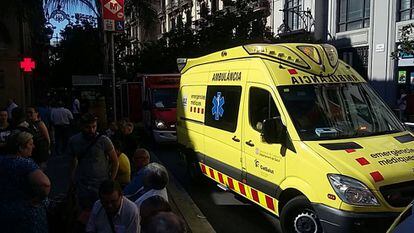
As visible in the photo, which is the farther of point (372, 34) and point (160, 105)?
point (372, 34)

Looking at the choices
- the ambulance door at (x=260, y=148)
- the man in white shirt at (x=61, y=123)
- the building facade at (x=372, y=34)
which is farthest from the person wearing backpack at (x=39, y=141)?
the building facade at (x=372, y=34)

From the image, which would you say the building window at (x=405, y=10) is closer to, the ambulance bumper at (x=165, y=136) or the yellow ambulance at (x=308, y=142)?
the ambulance bumper at (x=165, y=136)

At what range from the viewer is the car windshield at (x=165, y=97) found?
47.4ft

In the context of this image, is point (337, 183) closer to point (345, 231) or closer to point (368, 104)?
point (345, 231)

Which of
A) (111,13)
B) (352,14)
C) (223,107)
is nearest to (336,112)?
(223,107)

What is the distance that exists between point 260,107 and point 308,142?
45.4 inches

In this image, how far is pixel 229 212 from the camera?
671 centimetres

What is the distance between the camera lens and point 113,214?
11.3 ft

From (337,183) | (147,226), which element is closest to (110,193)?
(147,226)

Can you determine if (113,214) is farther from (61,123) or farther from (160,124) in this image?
(160,124)

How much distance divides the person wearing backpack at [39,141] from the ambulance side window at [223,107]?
104 inches

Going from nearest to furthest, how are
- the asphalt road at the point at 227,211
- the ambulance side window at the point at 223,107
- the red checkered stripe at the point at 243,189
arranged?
1. the red checkered stripe at the point at 243,189
2. the asphalt road at the point at 227,211
3. the ambulance side window at the point at 223,107

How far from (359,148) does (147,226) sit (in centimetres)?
292

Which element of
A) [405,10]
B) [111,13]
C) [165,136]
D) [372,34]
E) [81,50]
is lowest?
[165,136]
